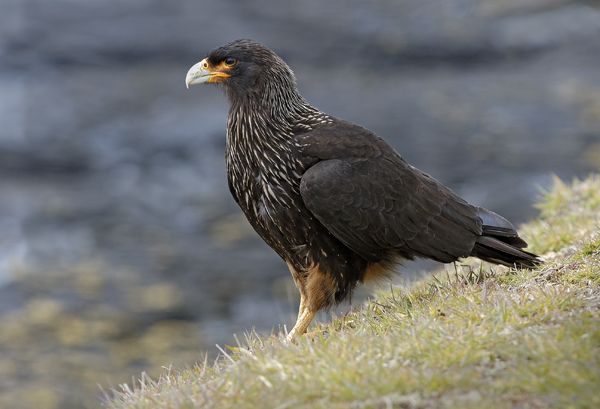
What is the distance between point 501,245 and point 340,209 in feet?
3.45

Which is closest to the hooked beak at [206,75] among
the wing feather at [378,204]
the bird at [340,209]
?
the bird at [340,209]

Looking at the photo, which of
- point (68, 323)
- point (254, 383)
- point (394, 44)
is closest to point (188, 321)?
point (68, 323)

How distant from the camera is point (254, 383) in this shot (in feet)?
12.4

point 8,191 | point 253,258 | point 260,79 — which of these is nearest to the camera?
point 260,79

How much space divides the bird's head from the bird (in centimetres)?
23

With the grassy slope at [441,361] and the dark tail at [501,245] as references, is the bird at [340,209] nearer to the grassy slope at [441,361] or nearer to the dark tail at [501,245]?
the dark tail at [501,245]

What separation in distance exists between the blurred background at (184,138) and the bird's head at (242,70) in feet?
13.0

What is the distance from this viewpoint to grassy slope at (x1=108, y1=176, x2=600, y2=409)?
3.42m

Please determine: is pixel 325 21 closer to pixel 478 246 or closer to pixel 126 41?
pixel 126 41

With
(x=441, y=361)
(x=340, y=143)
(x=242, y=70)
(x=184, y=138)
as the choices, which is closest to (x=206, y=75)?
(x=242, y=70)

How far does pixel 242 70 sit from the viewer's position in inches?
237

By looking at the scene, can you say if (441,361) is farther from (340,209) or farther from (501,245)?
(501,245)

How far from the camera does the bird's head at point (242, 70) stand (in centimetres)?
598

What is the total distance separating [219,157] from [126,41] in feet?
13.9
